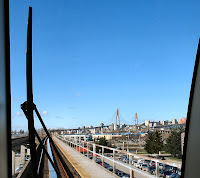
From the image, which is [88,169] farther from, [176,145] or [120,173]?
[176,145]

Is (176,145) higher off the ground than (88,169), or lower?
higher

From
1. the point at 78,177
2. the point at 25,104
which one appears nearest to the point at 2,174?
the point at 25,104

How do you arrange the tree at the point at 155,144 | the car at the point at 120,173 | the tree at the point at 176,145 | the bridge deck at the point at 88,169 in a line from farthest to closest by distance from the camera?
1. the tree at the point at 155,144
2. the bridge deck at the point at 88,169
3. the car at the point at 120,173
4. the tree at the point at 176,145

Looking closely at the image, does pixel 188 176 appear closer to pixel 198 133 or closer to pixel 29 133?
pixel 198 133

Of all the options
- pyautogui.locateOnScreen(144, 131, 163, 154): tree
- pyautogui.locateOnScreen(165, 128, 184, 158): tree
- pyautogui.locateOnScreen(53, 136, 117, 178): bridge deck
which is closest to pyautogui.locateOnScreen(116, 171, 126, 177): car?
pyautogui.locateOnScreen(53, 136, 117, 178): bridge deck

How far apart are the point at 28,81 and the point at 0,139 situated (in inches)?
20.2

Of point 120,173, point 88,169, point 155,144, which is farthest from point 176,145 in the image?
point 155,144

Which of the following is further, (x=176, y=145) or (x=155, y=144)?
(x=155, y=144)

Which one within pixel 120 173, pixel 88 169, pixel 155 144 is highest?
pixel 120 173

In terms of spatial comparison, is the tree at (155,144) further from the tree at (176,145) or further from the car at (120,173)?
the car at (120,173)

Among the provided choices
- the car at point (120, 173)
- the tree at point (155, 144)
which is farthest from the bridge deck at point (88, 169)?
the tree at point (155, 144)

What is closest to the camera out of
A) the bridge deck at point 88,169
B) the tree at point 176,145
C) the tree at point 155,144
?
the tree at point 176,145

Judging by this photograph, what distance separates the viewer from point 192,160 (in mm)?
2410

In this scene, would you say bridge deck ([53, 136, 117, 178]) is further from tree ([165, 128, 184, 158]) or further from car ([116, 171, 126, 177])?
tree ([165, 128, 184, 158])
